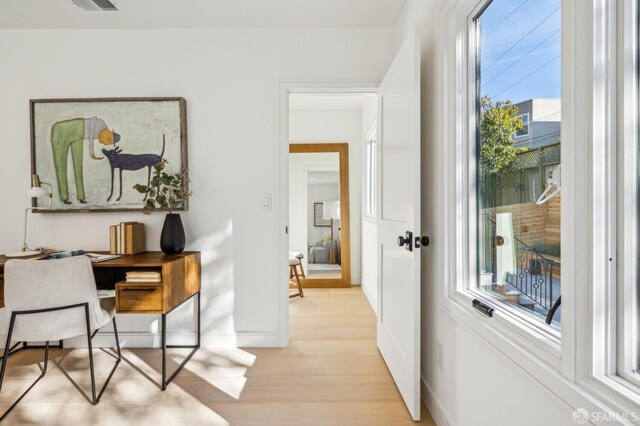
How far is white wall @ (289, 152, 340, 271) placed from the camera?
189 inches

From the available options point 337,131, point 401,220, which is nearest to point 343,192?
point 337,131

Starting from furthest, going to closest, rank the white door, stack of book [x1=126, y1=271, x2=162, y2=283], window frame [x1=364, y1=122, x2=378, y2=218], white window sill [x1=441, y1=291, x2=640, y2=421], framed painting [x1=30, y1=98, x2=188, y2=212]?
window frame [x1=364, y1=122, x2=378, y2=218]
framed painting [x1=30, y1=98, x2=188, y2=212]
stack of book [x1=126, y1=271, x2=162, y2=283]
the white door
white window sill [x1=441, y1=291, x2=640, y2=421]

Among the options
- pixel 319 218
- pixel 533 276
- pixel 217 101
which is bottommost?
pixel 533 276

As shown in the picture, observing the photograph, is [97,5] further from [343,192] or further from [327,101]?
[343,192]

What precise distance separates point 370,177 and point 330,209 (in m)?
0.76

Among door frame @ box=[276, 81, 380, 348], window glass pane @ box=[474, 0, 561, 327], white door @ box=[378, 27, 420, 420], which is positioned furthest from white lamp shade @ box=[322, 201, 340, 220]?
window glass pane @ box=[474, 0, 561, 327]

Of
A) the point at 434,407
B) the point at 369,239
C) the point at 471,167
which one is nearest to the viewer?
the point at 471,167

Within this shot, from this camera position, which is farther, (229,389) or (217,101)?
(217,101)

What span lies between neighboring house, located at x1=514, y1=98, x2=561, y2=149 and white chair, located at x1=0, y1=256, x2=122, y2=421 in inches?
85.2

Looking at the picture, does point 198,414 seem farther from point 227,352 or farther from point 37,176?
point 37,176

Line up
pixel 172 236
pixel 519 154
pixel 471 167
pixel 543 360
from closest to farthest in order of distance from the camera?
pixel 543 360 < pixel 519 154 < pixel 471 167 < pixel 172 236

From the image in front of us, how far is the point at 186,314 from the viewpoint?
2.83 meters

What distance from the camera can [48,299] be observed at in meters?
1.95

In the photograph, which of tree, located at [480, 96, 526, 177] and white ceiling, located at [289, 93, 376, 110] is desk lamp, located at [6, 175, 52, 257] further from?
tree, located at [480, 96, 526, 177]
